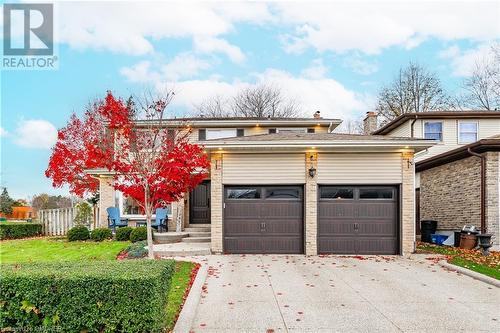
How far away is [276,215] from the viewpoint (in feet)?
41.6

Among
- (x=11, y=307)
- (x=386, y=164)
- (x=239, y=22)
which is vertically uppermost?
(x=239, y=22)

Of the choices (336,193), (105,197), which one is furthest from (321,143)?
(105,197)

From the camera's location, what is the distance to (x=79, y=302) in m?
4.69

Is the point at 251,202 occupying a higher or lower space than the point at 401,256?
higher

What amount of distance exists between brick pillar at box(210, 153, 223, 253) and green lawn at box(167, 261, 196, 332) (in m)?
2.22

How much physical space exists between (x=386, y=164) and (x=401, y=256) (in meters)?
2.94

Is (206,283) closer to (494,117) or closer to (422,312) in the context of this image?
(422,312)

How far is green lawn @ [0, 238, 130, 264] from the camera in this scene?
11570 millimetres

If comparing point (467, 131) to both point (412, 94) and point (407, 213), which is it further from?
point (412, 94)

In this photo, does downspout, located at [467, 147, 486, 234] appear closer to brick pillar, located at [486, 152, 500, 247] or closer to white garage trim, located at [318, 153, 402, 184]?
brick pillar, located at [486, 152, 500, 247]

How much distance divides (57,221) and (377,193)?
16049 millimetres

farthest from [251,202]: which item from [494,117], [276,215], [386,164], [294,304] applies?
[494,117]

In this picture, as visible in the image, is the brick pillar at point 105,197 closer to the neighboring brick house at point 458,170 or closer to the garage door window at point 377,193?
the garage door window at point 377,193

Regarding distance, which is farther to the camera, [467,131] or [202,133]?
[467,131]
